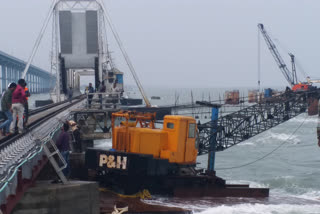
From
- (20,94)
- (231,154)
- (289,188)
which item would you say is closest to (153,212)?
(20,94)

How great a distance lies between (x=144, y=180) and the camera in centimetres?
2266

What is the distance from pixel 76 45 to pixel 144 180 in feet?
160

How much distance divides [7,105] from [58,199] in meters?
5.64

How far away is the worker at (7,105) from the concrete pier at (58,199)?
422cm

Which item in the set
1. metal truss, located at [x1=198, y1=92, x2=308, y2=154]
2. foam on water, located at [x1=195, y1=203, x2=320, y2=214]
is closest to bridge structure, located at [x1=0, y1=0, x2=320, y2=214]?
metal truss, located at [x1=198, y1=92, x2=308, y2=154]

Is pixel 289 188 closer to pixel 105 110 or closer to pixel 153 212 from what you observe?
pixel 105 110

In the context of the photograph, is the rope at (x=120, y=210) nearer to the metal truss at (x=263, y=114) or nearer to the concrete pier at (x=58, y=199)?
the concrete pier at (x=58, y=199)

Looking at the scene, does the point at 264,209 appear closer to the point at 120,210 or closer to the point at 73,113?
the point at 120,210

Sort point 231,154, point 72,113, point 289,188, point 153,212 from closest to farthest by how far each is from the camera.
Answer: point 153,212 → point 72,113 → point 289,188 → point 231,154

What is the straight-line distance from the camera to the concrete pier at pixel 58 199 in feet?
46.8

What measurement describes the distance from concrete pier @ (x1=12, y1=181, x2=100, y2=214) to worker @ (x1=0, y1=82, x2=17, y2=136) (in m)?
4.22

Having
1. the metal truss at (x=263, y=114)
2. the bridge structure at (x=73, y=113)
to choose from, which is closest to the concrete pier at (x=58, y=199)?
the bridge structure at (x=73, y=113)

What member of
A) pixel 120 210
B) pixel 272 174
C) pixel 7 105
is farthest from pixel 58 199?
pixel 272 174

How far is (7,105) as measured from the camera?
725 inches
